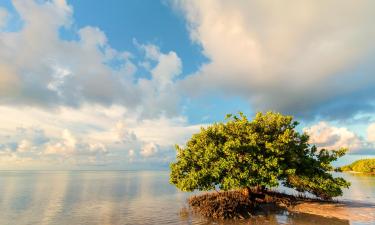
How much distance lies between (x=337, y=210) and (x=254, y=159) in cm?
1348

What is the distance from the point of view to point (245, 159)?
3691 cm

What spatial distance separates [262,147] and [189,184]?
35.5ft

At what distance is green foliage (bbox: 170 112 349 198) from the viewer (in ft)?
119

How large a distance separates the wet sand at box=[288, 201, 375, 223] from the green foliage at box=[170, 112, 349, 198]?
198cm

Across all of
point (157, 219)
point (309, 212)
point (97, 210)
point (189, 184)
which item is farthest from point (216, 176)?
point (97, 210)

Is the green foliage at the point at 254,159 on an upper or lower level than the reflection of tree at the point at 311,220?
upper

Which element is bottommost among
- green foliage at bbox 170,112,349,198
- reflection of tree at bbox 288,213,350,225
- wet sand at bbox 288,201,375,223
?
reflection of tree at bbox 288,213,350,225

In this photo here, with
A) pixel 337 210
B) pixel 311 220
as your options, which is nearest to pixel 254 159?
pixel 311 220

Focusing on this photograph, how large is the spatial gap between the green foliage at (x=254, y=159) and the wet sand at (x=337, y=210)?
6.51ft

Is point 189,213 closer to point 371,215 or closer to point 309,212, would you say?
point 309,212

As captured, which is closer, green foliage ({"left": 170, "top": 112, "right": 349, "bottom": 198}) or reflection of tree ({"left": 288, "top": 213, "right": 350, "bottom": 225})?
reflection of tree ({"left": 288, "top": 213, "right": 350, "bottom": 225})

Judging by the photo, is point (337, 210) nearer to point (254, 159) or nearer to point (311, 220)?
point (311, 220)

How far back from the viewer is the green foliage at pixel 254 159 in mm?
36344

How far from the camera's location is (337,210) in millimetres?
38625
